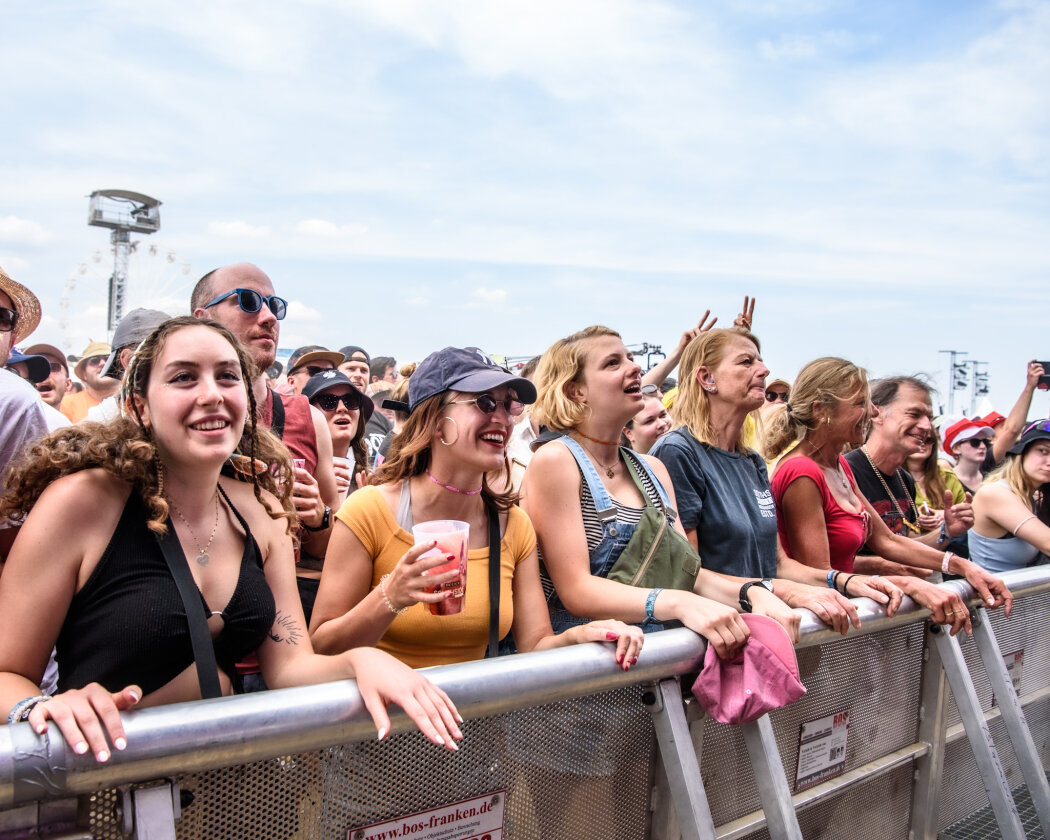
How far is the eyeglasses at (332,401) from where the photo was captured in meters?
4.35

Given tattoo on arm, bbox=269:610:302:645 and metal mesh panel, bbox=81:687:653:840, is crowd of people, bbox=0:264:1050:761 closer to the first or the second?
tattoo on arm, bbox=269:610:302:645

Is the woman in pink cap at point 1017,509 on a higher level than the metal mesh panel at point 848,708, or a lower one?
higher

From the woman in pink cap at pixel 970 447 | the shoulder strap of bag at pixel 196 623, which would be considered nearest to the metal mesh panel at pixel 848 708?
the shoulder strap of bag at pixel 196 623

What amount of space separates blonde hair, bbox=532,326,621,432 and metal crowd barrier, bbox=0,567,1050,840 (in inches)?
43.5

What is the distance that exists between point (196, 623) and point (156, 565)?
0.16 metres

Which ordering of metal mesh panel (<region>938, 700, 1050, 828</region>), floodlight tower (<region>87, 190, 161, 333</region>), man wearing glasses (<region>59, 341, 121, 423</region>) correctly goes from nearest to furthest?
metal mesh panel (<region>938, 700, 1050, 828</region>)
man wearing glasses (<region>59, 341, 121, 423</region>)
floodlight tower (<region>87, 190, 161, 333</region>)

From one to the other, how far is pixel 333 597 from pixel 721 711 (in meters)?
1.10

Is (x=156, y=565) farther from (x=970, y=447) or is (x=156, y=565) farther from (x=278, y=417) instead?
(x=970, y=447)

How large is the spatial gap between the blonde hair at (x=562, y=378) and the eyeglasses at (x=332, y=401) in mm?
1425

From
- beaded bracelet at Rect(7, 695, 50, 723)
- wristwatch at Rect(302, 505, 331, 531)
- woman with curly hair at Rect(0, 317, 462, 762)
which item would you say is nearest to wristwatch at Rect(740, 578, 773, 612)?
woman with curly hair at Rect(0, 317, 462, 762)

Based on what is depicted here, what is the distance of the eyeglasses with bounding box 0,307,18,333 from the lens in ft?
8.60

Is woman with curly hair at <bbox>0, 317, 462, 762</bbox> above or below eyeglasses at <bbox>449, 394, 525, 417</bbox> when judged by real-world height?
below

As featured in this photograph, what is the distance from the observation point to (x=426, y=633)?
7.80 ft

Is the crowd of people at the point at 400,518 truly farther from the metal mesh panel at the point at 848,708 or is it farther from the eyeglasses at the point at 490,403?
the metal mesh panel at the point at 848,708
